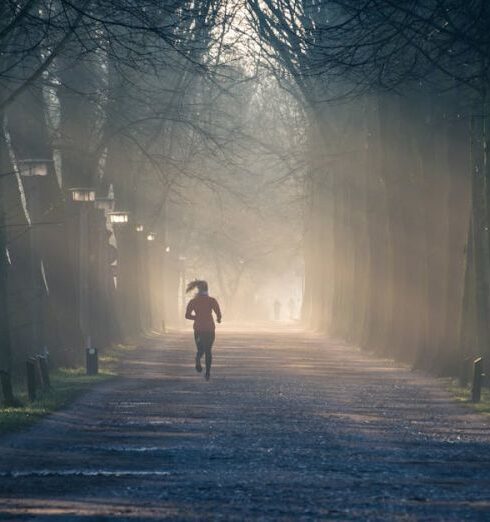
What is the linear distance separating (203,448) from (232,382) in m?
12.0

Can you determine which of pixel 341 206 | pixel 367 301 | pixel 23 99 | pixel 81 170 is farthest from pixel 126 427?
pixel 341 206

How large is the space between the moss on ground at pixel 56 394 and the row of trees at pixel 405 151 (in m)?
5.54

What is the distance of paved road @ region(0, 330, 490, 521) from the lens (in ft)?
32.7

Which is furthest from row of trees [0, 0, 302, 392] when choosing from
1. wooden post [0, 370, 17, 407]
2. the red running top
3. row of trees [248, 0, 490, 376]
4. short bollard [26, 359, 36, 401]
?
the red running top

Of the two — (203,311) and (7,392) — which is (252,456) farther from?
(203,311)

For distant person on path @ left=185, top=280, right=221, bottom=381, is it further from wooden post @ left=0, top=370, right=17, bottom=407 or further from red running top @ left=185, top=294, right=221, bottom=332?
wooden post @ left=0, top=370, right=17, bottom=407

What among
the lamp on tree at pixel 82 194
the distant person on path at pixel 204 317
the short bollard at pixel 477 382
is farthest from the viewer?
the lamp on tree at pixel 82 194

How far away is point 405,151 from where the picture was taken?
33.3 meters

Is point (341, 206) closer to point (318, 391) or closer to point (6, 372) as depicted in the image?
point (318, 391)

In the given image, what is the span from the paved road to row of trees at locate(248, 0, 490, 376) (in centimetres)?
329

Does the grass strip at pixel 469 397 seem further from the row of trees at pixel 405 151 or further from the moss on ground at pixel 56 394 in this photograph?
the moss on ground at pixel 56 394

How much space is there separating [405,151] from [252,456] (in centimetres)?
2066

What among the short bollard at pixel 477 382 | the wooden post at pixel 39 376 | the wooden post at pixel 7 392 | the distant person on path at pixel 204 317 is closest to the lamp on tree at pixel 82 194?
the distant person on path at pixel 204 317

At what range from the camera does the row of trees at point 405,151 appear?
1781 centimetres
